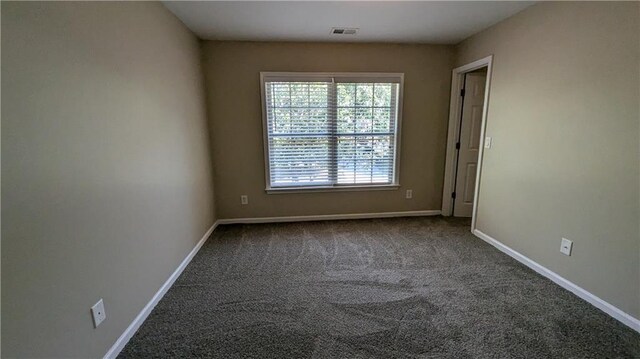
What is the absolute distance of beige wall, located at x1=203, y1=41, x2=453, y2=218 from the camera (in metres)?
3.21

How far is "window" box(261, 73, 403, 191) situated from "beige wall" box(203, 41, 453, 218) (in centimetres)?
12

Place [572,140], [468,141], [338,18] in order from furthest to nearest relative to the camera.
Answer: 1. [468,141]
2. [338,18]
3. [572,140]

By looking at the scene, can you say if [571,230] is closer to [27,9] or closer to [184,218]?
[184,218]

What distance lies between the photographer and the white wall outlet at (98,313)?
4.59ft

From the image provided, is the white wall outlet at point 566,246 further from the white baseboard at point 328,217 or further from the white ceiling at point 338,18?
the white ceiling at point 338,18

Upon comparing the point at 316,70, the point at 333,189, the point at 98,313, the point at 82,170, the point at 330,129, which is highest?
the point at 316,70

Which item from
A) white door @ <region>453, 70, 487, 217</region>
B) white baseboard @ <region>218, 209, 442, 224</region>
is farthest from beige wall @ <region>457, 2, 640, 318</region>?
white baseboard @ <region>218, 209, 442, 224</region>

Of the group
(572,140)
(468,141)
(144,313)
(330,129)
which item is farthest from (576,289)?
(144,313)

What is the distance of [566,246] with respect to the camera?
6.89 feet

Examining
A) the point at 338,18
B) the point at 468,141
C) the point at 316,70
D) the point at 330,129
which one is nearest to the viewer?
the point at 338,18

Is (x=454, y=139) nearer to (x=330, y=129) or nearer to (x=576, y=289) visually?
(x=330, y=129)

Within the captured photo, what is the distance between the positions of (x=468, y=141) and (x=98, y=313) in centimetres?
408

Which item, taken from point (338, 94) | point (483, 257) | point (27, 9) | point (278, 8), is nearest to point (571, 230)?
point (483, 257)

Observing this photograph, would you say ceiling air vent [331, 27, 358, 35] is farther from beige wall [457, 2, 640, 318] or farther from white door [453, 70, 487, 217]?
white door [453, 70, 487, 217]
